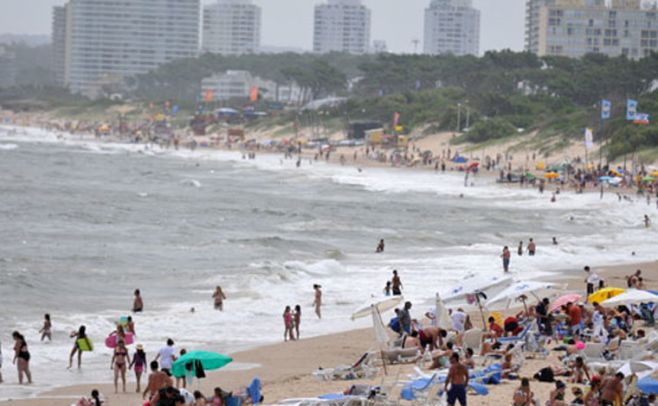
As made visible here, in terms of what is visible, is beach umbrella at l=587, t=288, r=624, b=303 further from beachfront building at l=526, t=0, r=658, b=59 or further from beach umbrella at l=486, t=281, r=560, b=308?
beachfront building at l=526, t=0, r=658, b=59

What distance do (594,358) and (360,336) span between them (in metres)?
5.41

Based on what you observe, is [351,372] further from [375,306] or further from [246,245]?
[246,245]

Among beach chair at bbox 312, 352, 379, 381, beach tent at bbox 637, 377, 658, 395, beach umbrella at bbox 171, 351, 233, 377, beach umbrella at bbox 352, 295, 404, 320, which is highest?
beach umbrella at bbox 352, 295, 404, 320

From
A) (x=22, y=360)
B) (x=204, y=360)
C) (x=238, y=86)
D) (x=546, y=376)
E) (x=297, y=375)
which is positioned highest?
(x=238, y=86)

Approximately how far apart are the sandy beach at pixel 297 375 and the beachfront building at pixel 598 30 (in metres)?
150

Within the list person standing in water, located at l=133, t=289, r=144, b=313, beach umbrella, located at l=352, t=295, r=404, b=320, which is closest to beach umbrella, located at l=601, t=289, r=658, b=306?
beach umbrella, located at l=352, t=295, r=404, b=320

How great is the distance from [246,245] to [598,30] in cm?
13870

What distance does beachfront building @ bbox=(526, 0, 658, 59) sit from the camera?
167m

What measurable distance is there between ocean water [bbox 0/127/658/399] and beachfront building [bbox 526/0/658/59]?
331ft

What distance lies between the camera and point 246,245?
1428 inches

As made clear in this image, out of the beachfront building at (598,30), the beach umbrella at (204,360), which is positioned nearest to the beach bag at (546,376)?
the beach umbrella at (204,360)

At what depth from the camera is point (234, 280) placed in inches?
1105

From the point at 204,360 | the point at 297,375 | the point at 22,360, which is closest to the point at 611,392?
the point at 204,360

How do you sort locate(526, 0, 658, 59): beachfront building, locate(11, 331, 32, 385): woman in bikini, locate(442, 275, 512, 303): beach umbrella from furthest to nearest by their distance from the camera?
1. locate(526, 0, 658, 59): beachfront building
2. locate(442, 275, 512, 303): beach umbrella
3. locate(11, 331, 32, 385): woman in bikini
